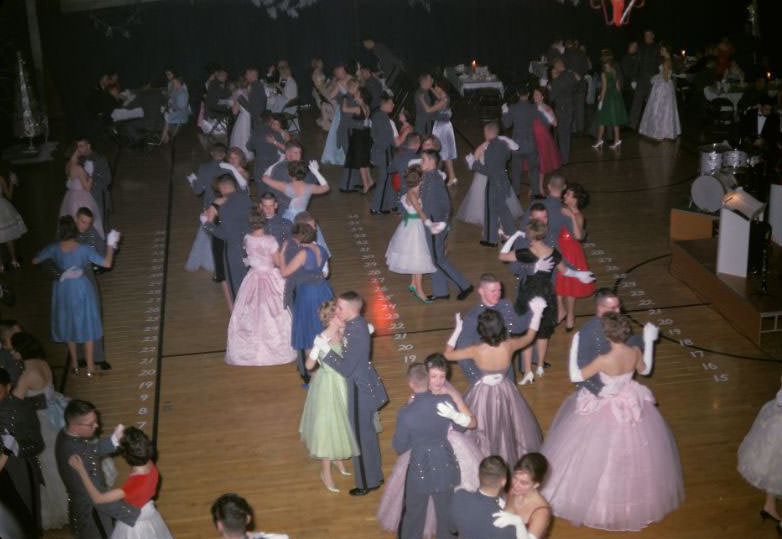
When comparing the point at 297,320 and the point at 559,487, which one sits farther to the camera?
the point at 297,320

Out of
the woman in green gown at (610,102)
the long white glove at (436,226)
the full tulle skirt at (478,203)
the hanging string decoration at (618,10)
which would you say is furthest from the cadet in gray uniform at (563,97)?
the long white glove at (436,226)

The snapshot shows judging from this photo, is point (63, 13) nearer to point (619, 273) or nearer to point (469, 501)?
point (619, 273)

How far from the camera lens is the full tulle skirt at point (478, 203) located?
35.9ft

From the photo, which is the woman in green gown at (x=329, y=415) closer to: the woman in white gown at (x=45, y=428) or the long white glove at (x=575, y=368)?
the long white glove at (x=575, y=368)

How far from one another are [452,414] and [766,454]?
2014 millimetres

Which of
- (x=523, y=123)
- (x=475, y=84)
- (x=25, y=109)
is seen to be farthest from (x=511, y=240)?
(x=25, y=109)

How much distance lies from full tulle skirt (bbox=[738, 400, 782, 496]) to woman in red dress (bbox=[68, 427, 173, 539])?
346cm

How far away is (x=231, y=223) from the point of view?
8273 mm

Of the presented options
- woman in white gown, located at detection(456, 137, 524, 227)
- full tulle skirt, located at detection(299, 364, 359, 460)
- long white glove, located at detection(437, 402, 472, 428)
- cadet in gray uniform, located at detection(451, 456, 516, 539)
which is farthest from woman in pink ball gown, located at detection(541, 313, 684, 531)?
woman in white gown, located at detection(456, 137, 524, 227)

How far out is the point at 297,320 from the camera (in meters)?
7.25

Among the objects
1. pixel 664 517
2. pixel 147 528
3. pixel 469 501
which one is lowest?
pixel 664 517

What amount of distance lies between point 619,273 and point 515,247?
2.71 meters

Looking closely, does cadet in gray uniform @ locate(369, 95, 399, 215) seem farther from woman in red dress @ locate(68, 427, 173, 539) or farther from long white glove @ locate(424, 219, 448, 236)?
woman in red dress @ locate(68, 427, 173, 539)

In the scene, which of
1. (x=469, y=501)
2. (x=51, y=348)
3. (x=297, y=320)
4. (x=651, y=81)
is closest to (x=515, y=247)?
(x=297, y=320)
